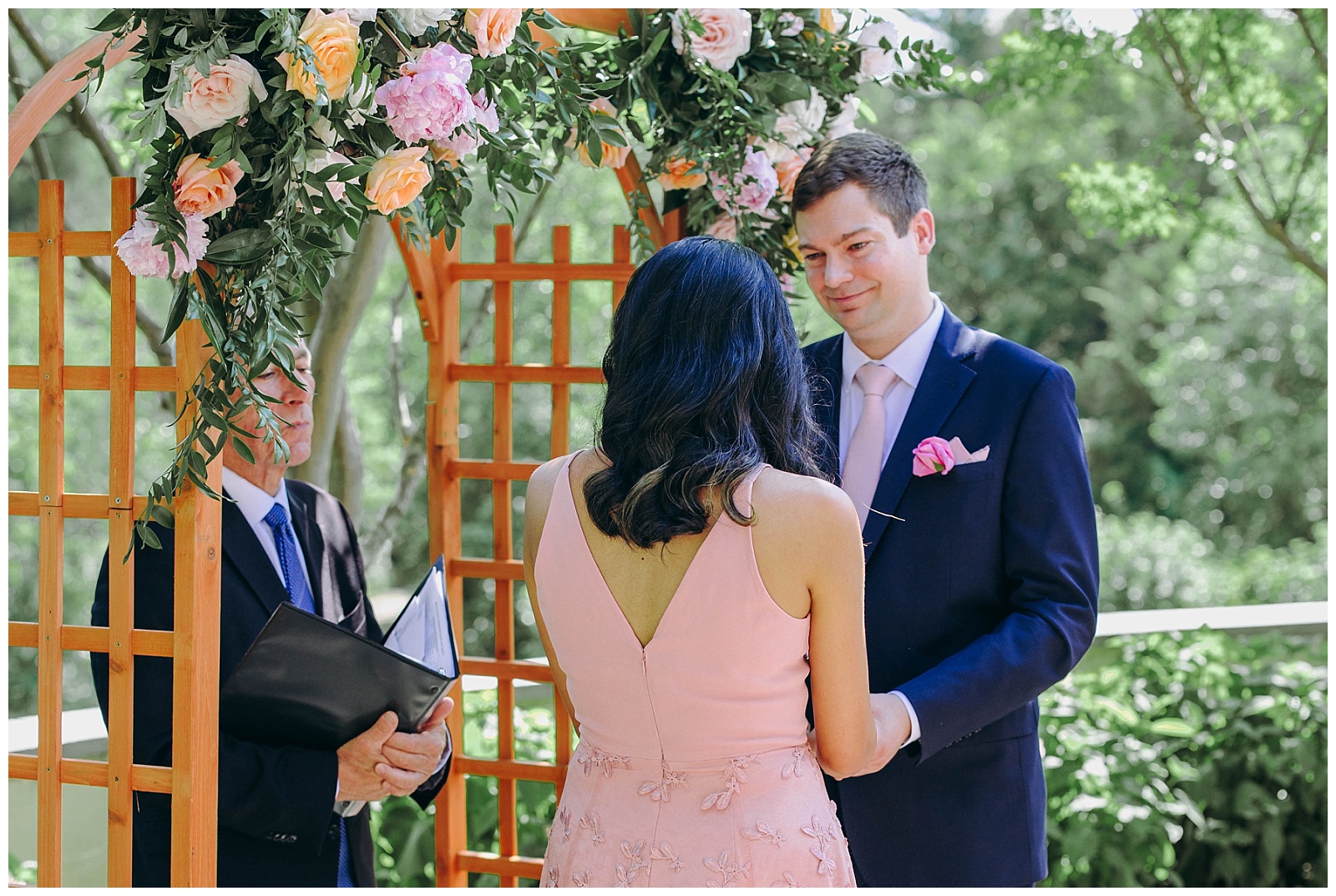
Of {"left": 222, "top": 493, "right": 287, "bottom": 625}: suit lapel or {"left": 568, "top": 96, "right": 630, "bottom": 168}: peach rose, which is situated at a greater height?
{"left": 568, "top": 96, "right": 630, "bottom": 168}: peach rose

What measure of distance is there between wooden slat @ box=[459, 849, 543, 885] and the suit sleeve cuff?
1633 mm

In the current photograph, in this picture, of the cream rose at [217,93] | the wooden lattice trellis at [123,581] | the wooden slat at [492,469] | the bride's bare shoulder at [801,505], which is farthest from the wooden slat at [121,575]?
the wooden slat at [492,469]

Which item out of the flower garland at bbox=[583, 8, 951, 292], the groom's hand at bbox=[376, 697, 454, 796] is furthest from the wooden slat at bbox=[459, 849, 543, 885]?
the flower garland at bbox=[583, 8, 951, 292]

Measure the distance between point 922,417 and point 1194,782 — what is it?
284cm

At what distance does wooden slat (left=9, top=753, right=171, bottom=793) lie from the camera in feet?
6.53

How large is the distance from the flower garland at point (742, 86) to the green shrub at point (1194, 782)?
103 inches

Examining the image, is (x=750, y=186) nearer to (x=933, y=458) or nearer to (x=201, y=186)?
(x=933, y=458)

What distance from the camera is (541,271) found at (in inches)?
127

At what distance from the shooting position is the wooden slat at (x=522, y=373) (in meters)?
3.17

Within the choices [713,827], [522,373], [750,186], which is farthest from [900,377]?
[522,373]

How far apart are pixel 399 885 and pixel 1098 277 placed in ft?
50.6

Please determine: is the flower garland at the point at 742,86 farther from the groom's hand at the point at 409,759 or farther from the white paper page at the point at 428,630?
the groom's hand at the point at 409,759

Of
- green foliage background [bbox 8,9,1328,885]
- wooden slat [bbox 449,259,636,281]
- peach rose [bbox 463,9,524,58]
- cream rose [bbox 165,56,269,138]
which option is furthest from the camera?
green foliage background [bbox 8,9,1328,885]

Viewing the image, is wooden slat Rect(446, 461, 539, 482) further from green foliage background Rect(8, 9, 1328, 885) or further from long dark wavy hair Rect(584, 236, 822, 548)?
long dark wavy hair Rect(584, 236, 822, 548)
